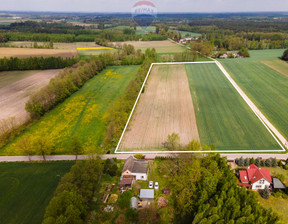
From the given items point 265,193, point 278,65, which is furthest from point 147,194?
point 278,65

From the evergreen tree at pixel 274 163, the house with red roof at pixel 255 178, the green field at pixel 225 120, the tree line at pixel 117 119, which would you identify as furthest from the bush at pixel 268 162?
the tree line at pixel 117 119

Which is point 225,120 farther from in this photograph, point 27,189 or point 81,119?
point 27,189

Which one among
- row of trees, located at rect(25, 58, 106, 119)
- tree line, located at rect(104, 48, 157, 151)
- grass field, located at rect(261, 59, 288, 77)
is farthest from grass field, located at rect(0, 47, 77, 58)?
grass field, located at rect(261, 59, 288, 77)

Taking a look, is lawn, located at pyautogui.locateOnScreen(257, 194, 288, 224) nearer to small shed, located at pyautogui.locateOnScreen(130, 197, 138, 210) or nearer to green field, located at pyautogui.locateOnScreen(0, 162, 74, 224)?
small shed, located at pyautogui.locateOnScreen(130, 197, 138, 210)

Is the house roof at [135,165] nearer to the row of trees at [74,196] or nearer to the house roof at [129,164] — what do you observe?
the house roof at [129,164]

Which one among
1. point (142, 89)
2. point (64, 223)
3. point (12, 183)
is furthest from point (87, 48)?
point (64, 223)

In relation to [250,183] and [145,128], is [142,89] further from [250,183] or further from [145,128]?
[250,183]

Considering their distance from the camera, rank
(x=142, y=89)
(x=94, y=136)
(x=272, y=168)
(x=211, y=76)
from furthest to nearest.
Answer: (x=211, y=76)
(x=142, y=89)
(x=94, y=136)
(x=272, y=168)
